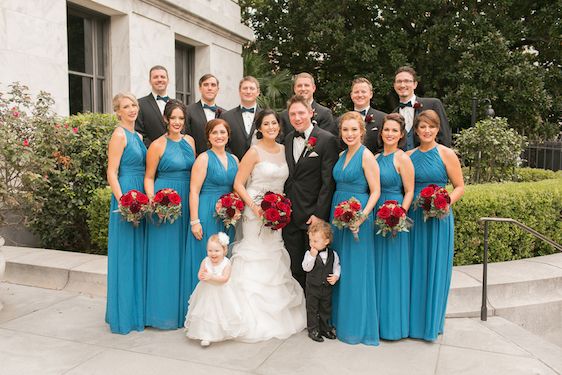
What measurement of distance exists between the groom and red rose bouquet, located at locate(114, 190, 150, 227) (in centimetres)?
146

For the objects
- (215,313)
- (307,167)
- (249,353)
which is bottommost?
(249,353)

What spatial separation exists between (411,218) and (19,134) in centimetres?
490

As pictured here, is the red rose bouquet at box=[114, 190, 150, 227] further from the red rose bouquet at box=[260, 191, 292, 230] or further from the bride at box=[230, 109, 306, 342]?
the red rose bouquet at box=[260, 191, 292, 230]

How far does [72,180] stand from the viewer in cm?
766

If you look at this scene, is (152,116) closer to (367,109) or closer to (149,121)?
(149,121)

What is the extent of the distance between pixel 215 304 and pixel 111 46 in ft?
31.7

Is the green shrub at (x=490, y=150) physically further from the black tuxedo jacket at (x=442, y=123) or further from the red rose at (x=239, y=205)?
the red rose at (x=239, y=205)

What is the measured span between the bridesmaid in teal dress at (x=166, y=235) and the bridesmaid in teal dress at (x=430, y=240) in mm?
2337

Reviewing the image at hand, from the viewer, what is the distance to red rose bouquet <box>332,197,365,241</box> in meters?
4.54

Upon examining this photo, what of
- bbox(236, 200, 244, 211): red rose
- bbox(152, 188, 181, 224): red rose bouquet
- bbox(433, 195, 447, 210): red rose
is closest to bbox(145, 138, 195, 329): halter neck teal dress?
bbox(152, 188, 181, 224): red rose bouquet

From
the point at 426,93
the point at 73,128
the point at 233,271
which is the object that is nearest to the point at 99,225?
the point at 73,128

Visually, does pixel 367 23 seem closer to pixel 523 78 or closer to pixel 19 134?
pixel 523 78

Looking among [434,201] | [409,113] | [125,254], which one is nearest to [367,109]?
[409,113]

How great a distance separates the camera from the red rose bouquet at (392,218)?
14.7 feet
